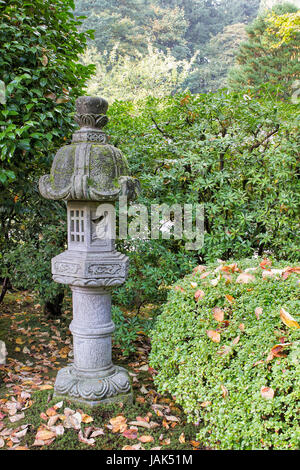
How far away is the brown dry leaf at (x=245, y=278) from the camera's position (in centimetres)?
250

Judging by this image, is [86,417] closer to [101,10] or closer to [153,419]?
[153,419]

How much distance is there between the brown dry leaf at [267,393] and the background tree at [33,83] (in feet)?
6.99

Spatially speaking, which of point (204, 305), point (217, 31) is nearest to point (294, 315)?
point (204, 305)

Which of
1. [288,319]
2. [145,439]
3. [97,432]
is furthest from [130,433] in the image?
[288,319]

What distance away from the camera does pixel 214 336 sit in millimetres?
2271

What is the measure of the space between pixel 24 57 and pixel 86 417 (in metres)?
2.68

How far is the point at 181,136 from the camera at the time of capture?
4.14 m

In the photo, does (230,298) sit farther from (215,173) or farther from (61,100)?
(61,100)

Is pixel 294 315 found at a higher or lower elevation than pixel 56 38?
lower

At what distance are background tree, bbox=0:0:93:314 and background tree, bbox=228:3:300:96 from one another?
14811 mm

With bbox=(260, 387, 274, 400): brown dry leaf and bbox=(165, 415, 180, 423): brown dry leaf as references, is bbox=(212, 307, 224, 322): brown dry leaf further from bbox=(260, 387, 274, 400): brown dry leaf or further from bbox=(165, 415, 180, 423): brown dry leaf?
bbox=(165, 415, 180, 423): brown dry leaf

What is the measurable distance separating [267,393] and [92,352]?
4.68 ft

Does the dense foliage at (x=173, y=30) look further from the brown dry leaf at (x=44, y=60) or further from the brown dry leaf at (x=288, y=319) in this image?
the brown dry leaf at (x=288, y=319)

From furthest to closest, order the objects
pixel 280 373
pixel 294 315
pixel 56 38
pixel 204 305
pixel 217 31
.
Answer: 1. pixel 217 31
2. pixel 56 38
3. pixel 204 305
4. pixel 294 315
5. pixel 280 373
